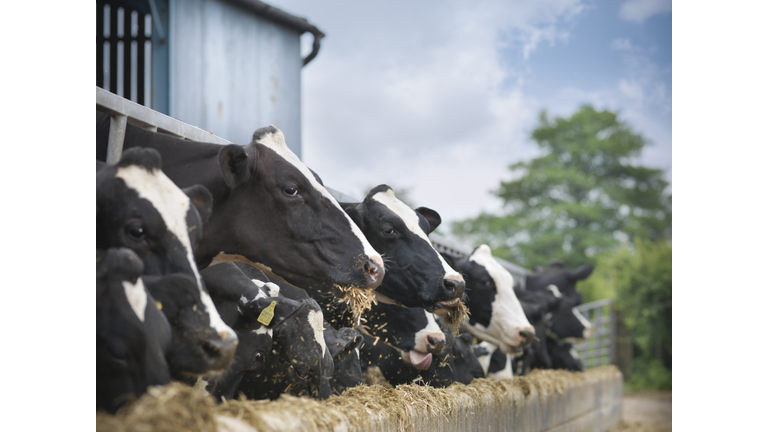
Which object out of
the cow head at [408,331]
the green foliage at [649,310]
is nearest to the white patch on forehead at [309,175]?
the cow head at [408,331]

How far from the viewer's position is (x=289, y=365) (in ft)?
10.2

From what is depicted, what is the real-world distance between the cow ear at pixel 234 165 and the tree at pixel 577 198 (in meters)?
23.4

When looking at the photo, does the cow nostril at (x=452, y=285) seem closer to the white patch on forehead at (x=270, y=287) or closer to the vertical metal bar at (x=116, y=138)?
the white patch on forehead at (x=270, y=287)

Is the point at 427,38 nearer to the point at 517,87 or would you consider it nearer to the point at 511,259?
the point at 517,87

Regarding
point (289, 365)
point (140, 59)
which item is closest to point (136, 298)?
point (289, 365)

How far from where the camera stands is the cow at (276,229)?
103 inches

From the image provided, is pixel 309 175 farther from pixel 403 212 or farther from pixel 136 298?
pixel 403 212

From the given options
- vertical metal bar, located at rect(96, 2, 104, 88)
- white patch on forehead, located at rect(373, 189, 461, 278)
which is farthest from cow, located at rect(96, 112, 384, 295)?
→ vertical metal bar, located at rect(96, 2, 104, 88)

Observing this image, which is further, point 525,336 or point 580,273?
point 580,273

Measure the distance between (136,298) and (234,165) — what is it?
2.82 feet
